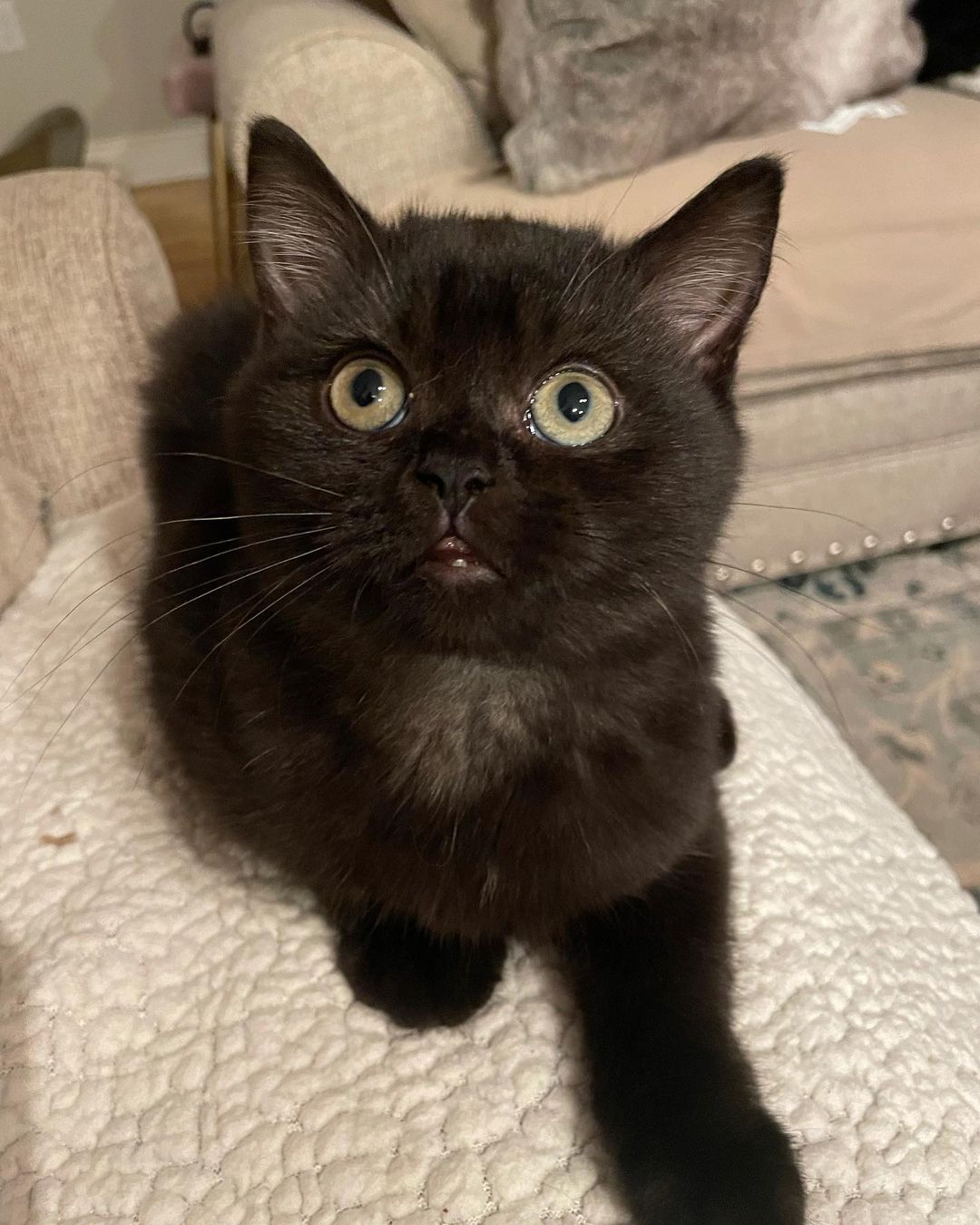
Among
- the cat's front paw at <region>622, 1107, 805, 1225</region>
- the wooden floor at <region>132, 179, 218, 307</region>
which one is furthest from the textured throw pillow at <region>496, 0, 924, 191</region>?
the wooden floor at <region>132, 179, 218, 307</region>

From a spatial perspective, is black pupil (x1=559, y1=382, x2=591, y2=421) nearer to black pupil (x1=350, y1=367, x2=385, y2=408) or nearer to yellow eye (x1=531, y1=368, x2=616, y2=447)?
yellow eye (x1=531, y1=368, x2=616, y2=447)

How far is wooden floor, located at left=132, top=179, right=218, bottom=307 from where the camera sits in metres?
2.55

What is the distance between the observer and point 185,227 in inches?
114

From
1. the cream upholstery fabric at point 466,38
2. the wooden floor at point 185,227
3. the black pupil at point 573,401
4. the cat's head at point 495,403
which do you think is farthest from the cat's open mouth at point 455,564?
the wooden floor at point 185,227

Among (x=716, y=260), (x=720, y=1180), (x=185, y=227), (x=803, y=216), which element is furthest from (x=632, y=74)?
(x=185, y=227)

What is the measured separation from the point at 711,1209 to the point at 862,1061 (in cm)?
20

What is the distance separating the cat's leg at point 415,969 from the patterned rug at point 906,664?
0.74 m

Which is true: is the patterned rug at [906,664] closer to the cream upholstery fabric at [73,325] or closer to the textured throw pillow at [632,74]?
the textured throw pillow at [632,74]

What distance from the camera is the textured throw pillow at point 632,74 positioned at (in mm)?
1229

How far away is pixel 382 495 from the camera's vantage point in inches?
20.7

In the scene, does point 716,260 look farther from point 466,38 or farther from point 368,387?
point 466,38

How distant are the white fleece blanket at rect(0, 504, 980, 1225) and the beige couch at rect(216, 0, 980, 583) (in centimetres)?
60

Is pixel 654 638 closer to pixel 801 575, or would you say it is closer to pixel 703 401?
pixel 703 401

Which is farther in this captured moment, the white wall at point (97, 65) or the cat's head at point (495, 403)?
the white wall at point (97, 65)
